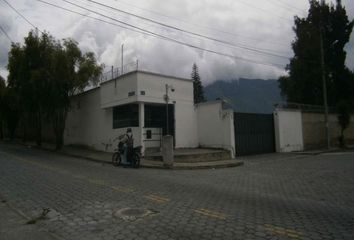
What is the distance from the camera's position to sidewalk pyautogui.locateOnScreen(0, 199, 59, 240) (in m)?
7.00

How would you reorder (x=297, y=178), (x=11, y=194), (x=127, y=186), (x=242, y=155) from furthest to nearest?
(x=242, y=155)
(x=297, y=178)
(x=127, y=186)
(x=11, y=194)

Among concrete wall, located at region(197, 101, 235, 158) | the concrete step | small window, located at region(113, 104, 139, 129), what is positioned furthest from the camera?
concrete wall, located at region(197, 101, 235, 158)

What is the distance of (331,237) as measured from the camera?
6723mm

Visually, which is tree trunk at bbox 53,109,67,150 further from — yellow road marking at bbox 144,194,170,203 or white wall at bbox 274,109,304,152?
yellow road marking at bbox 144,194,170,203

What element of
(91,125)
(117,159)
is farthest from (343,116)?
(117,159)

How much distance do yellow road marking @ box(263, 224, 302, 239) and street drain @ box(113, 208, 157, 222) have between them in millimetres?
2585

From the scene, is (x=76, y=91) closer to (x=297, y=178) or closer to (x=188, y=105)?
(x=188, y=105)

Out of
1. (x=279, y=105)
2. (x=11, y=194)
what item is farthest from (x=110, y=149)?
(x=11, y=194)

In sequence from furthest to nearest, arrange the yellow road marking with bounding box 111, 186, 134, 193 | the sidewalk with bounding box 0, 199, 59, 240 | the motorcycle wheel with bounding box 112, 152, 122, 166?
the motorcycle wheel with bounding box 112, 152, 122, 166
the yellow road marking with bounding box 111, 186, 134, 193
the sidewalk with bounding box 0, 199, 59, 240

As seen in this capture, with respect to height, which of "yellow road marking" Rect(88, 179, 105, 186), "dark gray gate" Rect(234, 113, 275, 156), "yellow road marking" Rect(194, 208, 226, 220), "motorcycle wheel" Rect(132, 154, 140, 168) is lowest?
"yellow road marking" Rect(194, 208, 226, 220)

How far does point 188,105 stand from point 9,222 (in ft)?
63.5

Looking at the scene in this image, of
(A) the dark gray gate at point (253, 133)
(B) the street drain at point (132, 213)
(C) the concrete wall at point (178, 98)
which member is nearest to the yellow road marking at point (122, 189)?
(B) the street drain at point (132, 213)

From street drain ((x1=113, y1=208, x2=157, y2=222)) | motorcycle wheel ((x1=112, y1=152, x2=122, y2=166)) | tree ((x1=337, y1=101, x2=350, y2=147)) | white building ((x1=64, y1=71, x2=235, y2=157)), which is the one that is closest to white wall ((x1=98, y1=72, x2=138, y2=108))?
white building ((x1=64, y1=71, x2=235, y2=157))

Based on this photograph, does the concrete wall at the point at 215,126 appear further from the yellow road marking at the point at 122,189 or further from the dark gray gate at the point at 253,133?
the yellow road marking at the point at 122,189
